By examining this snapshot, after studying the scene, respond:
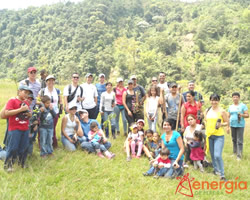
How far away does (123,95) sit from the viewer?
6.25 m

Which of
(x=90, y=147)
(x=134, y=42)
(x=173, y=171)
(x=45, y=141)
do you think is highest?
(x=134, y=42)

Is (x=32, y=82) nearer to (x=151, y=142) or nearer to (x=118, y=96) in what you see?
(x=118, y=96)

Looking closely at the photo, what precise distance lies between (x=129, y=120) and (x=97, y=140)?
4.79 ft

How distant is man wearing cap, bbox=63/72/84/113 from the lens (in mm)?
5587

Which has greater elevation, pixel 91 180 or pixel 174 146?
pixel 174 146

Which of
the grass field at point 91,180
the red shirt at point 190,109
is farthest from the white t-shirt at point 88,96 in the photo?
the red shirt at point 190,109

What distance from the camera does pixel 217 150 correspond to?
4250 millimetres

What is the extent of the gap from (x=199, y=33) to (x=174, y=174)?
2583 inches

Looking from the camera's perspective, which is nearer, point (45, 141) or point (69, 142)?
point (45, 141)

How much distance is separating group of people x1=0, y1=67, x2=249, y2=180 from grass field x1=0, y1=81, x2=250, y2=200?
9.9 inches

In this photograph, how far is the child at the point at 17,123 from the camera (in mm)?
3617

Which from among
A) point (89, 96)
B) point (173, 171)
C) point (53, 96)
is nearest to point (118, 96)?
point (89, 96)

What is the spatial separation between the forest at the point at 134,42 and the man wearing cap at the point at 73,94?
24.2 metres

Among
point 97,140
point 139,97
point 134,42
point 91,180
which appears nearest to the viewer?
point 91,180
